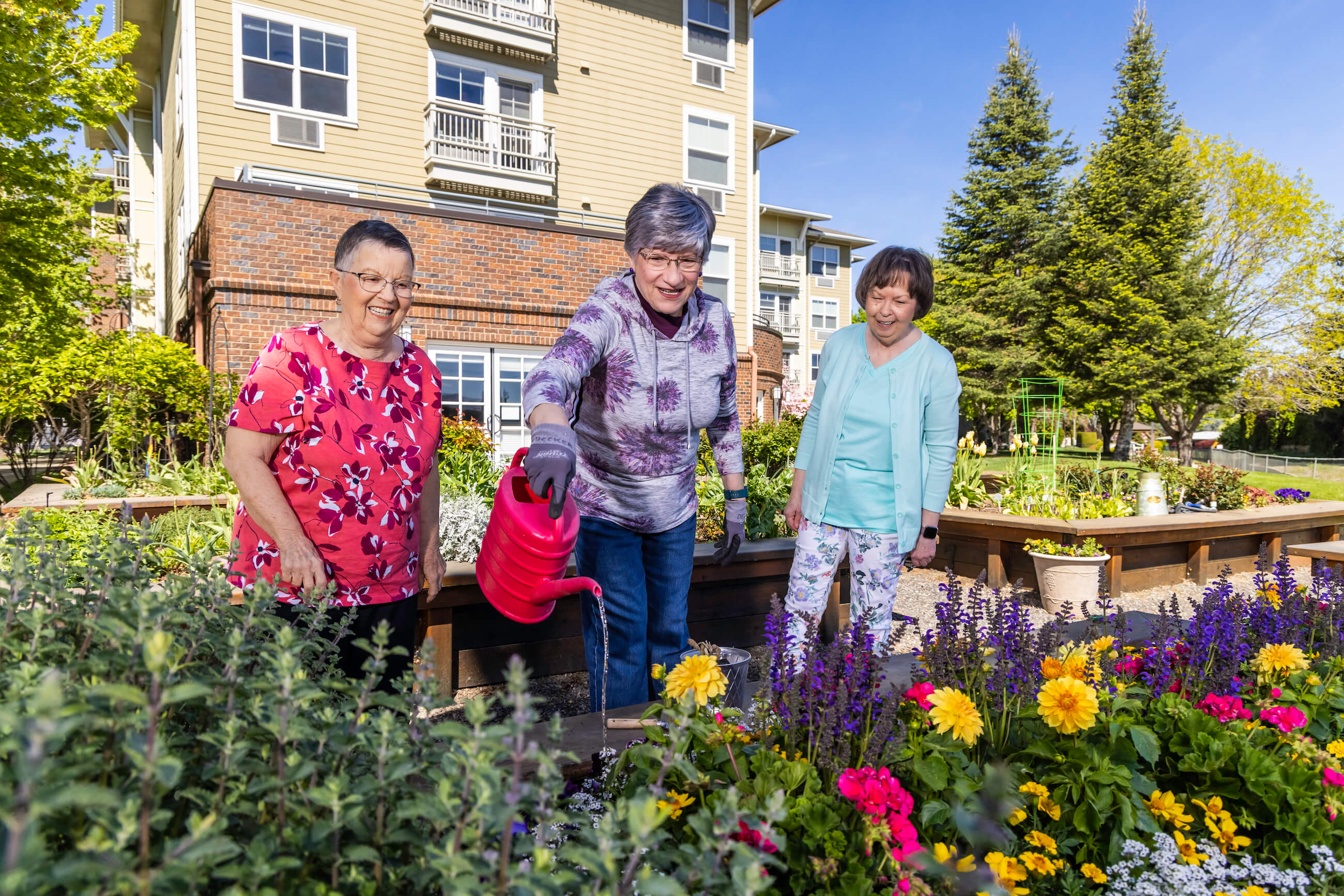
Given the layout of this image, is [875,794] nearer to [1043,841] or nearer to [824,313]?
[1043,841]

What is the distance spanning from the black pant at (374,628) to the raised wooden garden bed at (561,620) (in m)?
0.73

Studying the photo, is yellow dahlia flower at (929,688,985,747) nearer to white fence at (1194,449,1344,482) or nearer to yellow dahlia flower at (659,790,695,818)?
yellow dahlia flower at (659,790,695,818)

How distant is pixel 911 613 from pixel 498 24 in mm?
11464

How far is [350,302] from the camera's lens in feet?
6.29

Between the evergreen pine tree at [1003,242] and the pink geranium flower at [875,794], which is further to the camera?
the evergreen pine tree at [1003,242]

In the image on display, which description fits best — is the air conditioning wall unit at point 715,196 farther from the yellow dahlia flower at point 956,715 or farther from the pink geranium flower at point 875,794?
the pink geranium flower at point 875,794

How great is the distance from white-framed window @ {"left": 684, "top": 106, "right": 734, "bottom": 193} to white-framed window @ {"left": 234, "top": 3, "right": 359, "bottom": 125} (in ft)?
19.8

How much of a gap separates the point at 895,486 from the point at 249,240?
27.7ft

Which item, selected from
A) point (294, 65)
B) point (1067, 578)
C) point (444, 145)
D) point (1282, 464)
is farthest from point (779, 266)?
point (1067, 578)

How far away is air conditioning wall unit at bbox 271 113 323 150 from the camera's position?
10.8 metres

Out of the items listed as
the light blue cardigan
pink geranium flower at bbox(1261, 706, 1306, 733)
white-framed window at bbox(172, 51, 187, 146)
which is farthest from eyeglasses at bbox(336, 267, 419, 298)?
white-framed window at bbox(172, 51, 187, 146)

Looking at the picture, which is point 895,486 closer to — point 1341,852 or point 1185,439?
point 1341,852

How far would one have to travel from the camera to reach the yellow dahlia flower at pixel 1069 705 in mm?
1468

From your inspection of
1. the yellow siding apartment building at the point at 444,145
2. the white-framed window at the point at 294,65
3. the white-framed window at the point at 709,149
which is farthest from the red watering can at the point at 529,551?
the white-framed window at the point at 709,149
